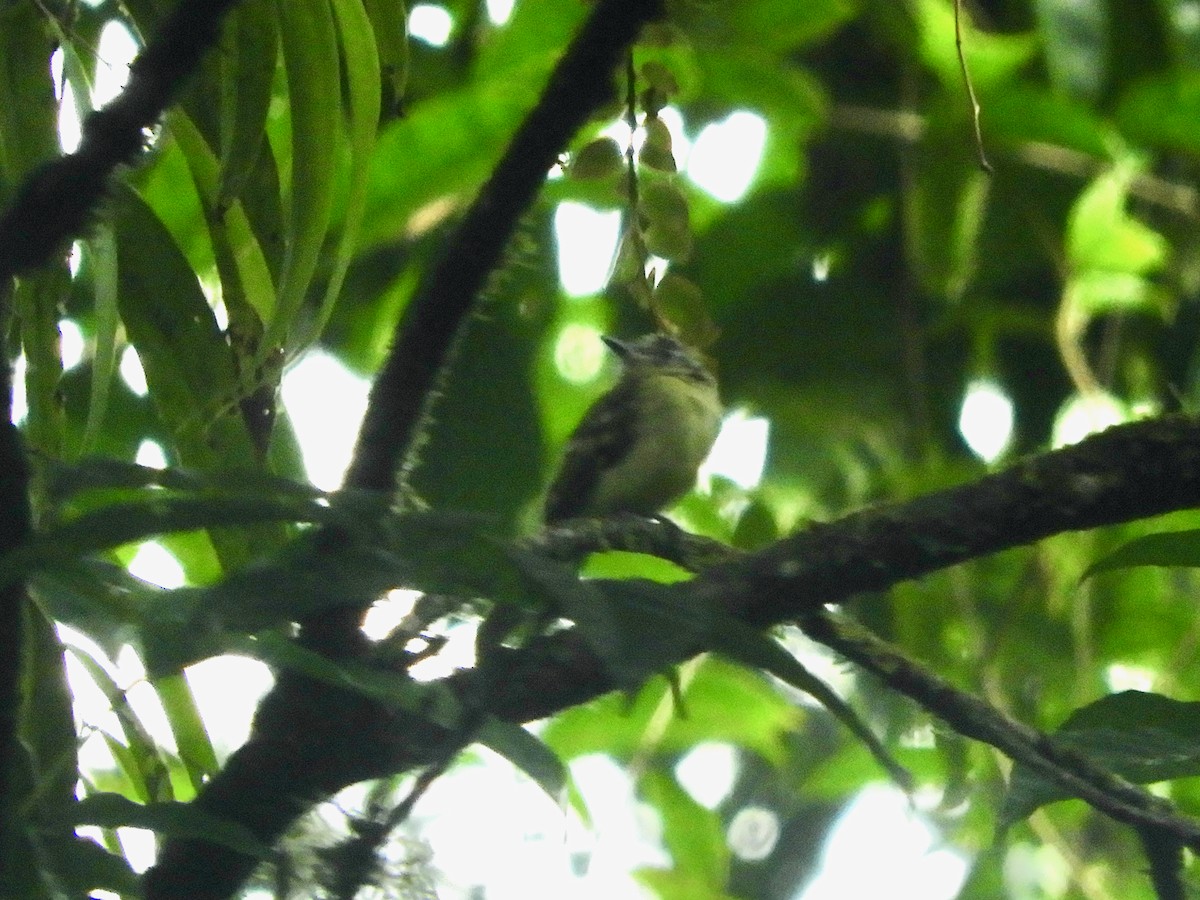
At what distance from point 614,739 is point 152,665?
2.54m

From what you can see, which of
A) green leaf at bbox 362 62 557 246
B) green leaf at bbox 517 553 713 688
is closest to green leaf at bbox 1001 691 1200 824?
green leaf at bbox 517 553 713 688

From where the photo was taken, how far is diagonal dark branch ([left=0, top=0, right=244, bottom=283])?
1172 mm

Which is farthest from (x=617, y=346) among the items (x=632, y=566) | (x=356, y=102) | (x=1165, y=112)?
(x=356, y=102)

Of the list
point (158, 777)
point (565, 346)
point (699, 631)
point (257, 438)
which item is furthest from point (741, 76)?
point (699, 631)

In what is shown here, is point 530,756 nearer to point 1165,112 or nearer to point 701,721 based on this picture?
point 701,721

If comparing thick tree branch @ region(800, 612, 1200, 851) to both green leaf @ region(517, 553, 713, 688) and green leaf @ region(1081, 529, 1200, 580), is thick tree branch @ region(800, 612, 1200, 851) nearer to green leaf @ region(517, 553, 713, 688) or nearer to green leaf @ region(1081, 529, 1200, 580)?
green leaf @ region(1081, 529, 1200, 580)

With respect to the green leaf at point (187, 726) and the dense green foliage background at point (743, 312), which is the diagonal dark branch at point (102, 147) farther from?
the green leaf at point (187, 726)

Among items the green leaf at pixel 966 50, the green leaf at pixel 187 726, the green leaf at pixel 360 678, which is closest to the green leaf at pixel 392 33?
the green leaf at pixel 187 726

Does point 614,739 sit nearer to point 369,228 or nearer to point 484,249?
point 369,228

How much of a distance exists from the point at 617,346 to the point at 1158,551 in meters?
2.83

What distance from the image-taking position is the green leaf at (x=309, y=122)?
1.92m

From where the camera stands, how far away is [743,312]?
14.7 feet

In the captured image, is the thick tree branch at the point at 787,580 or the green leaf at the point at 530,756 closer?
the green leaf at the point at 530,756

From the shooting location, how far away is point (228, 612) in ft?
4.09
